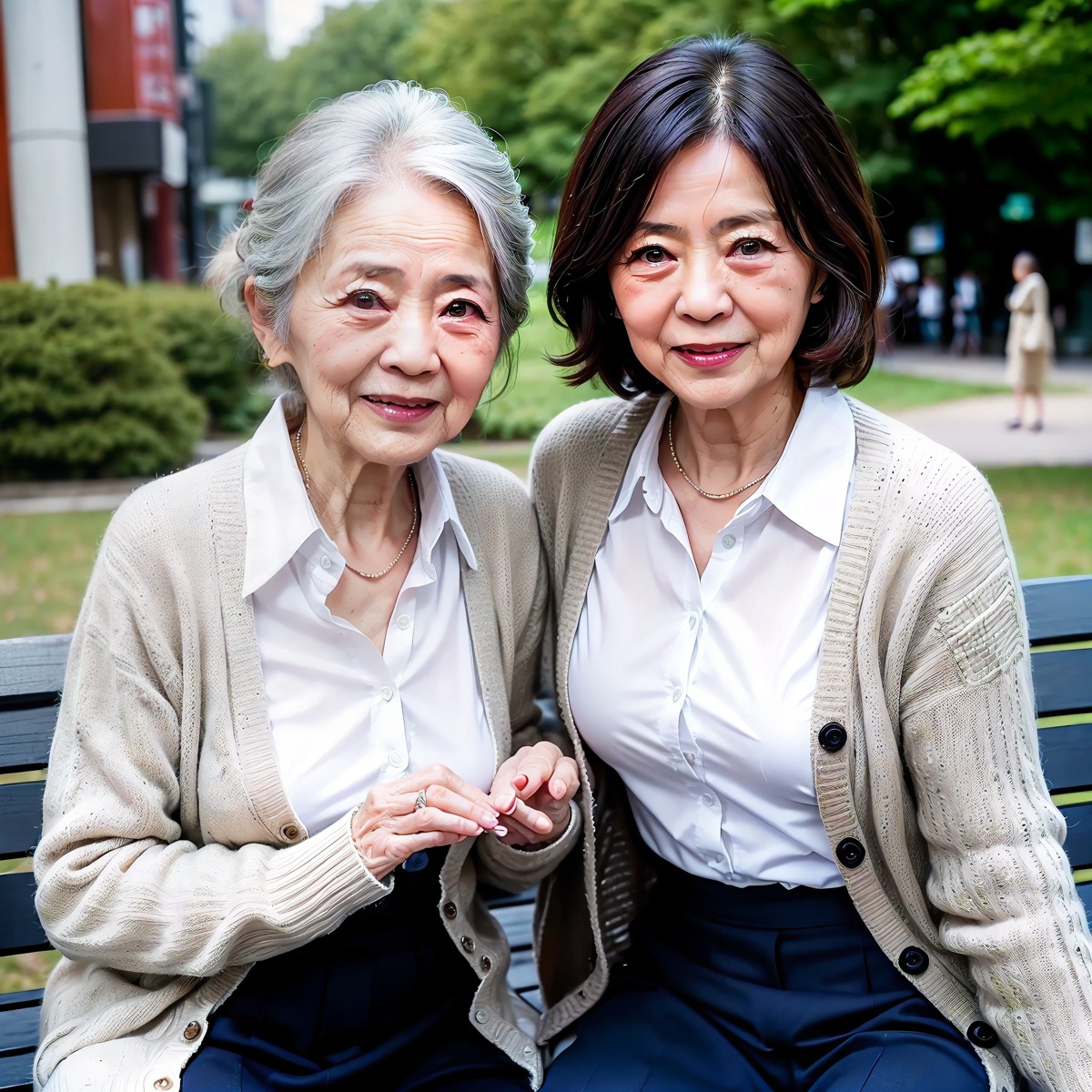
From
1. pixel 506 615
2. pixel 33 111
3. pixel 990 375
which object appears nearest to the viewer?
pixel 506 615

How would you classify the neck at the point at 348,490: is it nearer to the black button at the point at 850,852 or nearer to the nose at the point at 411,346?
the nose at the point at 411,346

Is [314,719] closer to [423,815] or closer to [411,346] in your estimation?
[423,815]

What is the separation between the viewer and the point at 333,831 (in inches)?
79.1

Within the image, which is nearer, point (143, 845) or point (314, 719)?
point (143, 845)

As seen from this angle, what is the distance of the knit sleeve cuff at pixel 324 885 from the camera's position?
1.97m

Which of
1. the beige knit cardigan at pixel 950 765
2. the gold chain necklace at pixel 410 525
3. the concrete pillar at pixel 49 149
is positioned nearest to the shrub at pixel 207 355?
the concrete pillar at pixel 49 149

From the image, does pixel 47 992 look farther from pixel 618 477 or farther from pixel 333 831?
pixel 618 477

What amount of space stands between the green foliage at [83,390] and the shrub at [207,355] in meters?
1.12

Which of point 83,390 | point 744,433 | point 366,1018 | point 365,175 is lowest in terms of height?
point 83,390

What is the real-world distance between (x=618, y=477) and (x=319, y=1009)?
107 centimetres

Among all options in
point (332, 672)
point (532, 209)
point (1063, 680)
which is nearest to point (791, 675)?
point (332, 672)

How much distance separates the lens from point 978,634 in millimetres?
2068

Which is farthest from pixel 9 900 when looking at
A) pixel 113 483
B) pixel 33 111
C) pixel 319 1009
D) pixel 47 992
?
pixel 33 111

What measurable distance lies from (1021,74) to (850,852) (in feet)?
38.1
